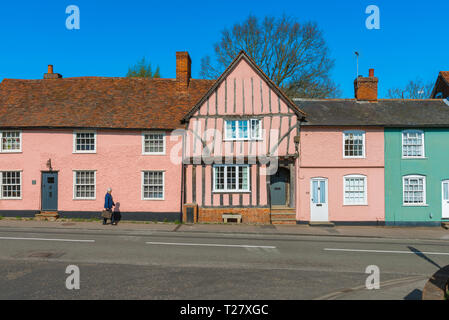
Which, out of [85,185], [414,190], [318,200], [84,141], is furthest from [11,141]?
[414,190]

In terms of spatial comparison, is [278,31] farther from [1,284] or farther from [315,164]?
[1,284]

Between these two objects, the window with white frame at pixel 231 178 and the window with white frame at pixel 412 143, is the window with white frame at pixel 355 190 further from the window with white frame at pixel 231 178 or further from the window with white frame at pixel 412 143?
the window with white frame at pixel 231 178

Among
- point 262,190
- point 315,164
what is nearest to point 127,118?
point 262,190

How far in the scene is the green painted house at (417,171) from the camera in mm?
20625

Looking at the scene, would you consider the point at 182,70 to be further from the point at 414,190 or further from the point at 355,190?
the point at 414,190

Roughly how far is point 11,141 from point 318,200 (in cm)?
1862

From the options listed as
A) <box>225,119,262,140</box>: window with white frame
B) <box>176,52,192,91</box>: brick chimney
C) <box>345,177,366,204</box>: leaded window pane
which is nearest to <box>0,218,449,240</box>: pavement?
<box>345,177,366,204</box>: leaded window pane

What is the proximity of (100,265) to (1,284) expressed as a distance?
102 inches

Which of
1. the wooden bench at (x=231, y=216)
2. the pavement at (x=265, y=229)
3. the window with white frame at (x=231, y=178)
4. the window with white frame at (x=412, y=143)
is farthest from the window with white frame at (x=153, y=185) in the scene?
the window with white frame at (x=412, y=143)

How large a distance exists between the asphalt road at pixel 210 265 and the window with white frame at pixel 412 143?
251 inches

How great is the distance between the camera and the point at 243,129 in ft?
68.7

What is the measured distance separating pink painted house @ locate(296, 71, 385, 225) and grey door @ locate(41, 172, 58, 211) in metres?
14.3

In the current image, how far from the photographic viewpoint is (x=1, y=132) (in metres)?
21.3

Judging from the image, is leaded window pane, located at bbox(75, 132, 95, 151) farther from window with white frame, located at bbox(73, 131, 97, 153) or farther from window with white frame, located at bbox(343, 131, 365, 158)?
window with white frame, located at bbox(343, 131, 365, 158)
